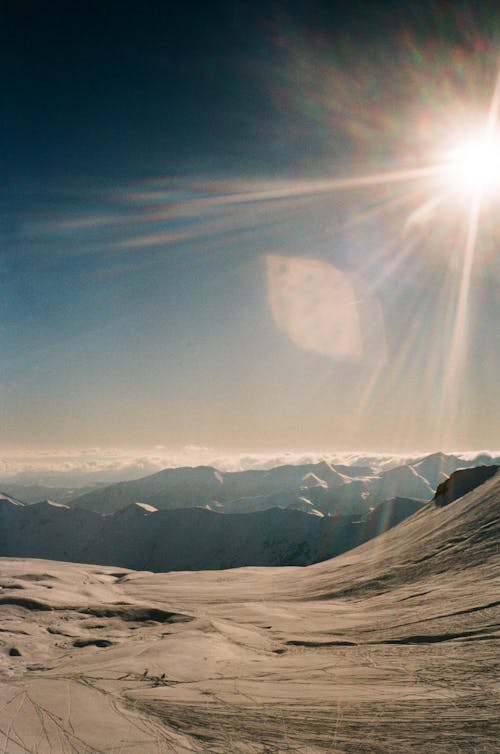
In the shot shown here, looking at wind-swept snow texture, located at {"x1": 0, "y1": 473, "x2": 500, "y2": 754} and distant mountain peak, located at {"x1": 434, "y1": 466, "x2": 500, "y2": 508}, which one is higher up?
distant mountain peak, located at {"x1": 434, "y1": 466, "x2": 500, "y2": 508}

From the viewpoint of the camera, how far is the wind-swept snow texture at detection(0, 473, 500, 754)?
8.44m

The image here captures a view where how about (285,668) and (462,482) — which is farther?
(462,482)

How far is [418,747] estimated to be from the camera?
24.0 ft

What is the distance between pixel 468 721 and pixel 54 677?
15029 mm

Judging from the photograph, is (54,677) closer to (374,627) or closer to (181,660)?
(181,660)

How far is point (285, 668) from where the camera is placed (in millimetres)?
13523

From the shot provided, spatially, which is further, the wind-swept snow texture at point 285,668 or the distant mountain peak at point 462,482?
the distant mountain peak at point 462,482

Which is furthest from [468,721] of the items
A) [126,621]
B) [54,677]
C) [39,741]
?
[126,621]

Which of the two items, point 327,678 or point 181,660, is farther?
point 181,660

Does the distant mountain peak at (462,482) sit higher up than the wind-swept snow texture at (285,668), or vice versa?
the distant mountain peak at (462,482)

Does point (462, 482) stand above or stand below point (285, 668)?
above

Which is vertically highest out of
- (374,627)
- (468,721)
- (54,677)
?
(468,721)

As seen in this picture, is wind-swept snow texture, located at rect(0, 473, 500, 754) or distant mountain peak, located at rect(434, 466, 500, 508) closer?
wind-swept snow texture, located at rect(0, 473, 500, 754)

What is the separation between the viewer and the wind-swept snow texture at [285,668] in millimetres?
8438
